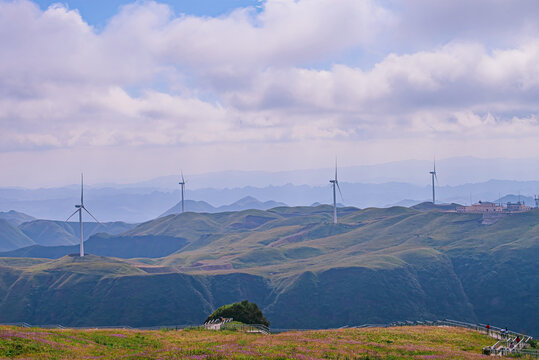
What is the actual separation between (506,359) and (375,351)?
41.5 ft

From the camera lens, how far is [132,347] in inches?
2537

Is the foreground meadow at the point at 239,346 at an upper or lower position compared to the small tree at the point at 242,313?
upper

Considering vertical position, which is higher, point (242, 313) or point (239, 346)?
point (239, 346)

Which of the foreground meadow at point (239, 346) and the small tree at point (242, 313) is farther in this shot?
the small tree at point (242, 313)

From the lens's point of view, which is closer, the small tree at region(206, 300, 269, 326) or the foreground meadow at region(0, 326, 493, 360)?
the foreground meadow at region(0, 326, 493, 360)

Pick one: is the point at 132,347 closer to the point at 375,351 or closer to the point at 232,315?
the point at 375,351

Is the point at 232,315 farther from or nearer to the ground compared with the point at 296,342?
nearer to the ground

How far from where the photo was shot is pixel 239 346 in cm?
5844

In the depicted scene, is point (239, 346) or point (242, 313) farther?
point (242, 313)

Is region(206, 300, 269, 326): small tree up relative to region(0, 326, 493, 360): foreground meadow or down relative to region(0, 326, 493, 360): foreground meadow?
down

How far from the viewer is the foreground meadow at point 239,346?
5388 centimetres

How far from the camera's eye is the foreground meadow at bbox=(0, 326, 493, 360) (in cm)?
5388

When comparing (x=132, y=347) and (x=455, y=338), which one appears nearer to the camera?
(x=132, y=347)

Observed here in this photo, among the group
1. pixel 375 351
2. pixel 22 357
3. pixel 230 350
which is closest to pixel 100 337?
pixel 22 357
